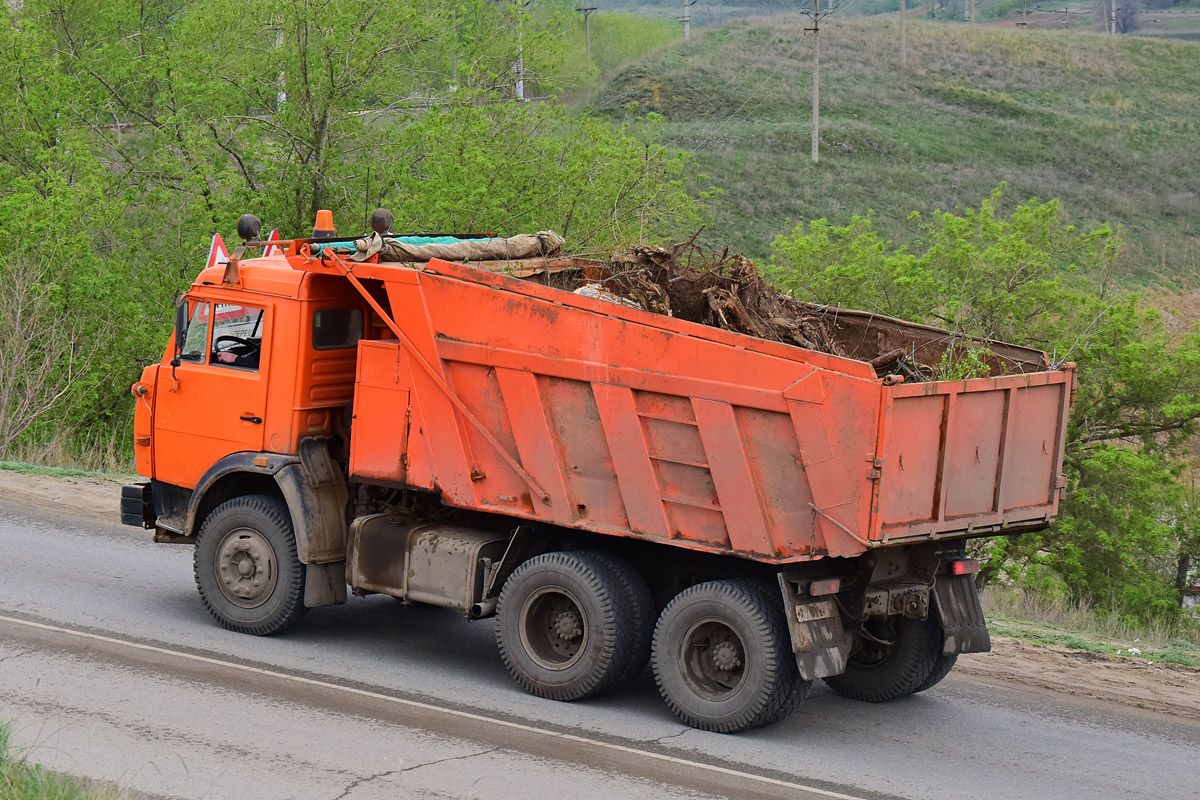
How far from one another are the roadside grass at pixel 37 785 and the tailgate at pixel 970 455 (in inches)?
162

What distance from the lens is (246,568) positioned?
9.40 m

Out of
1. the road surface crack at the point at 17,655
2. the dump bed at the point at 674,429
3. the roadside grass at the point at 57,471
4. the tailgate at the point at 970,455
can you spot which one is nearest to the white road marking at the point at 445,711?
the road surface crack at the point at 17,655

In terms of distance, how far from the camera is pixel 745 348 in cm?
→ 736

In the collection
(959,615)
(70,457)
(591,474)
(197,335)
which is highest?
(197,335)

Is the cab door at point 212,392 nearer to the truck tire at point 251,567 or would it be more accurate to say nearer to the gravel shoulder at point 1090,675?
the truck tire at point 251,567

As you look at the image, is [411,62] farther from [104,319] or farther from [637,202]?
[104,319]

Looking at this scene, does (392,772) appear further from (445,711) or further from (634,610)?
(634,610)

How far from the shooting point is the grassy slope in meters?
51.8

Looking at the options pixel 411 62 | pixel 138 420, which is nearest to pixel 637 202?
pixel 411 62

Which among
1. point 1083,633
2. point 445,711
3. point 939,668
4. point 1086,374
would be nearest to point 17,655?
point 445,711

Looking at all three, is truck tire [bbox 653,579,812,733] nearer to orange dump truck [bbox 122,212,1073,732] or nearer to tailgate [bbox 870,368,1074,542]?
orange dump truck [bbox 122,212,1073,732]

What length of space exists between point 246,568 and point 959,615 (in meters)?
4.99

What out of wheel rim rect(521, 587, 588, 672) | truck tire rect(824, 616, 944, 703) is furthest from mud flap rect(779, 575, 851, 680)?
wheel rim rect(521, 587, 588, 672)

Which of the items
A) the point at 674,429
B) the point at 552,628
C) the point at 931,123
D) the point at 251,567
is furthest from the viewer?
the point at 931,123
